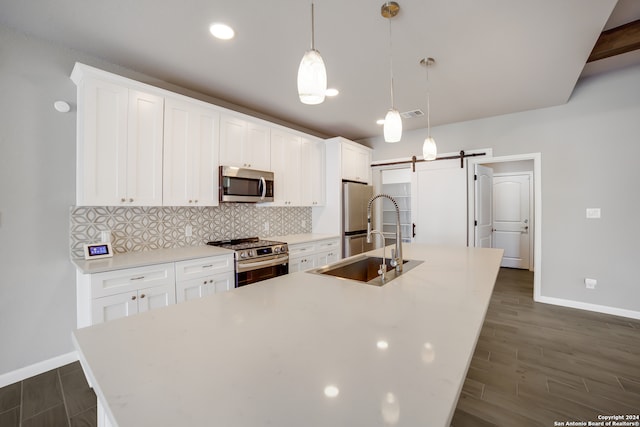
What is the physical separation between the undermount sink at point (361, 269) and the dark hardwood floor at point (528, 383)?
96 centimetres

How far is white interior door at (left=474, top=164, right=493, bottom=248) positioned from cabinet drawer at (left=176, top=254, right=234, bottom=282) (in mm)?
3608

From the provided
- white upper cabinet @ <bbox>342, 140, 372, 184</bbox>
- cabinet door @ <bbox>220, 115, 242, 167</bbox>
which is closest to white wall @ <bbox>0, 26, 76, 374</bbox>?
cabinet door @ <bbox>220, 115, 242, 167</bbox>

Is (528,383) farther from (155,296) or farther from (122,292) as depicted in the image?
(122,292)

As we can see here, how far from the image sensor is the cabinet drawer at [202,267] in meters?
2.32

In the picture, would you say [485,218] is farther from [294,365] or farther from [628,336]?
[294,365]

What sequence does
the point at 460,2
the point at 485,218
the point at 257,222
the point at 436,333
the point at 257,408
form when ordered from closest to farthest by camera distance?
1. the point at 257,408
2. the point at 436,333
3. the point at 460,2
4. the point at 257,222
5. the point at 485,218

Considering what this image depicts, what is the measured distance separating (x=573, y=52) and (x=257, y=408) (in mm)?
3407

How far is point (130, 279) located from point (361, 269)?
176 centimetres

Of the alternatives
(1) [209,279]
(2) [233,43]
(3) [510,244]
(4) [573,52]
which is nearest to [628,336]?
(4) [573,52]

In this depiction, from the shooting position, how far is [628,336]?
8.89 ft

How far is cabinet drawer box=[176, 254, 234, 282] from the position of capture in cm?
232

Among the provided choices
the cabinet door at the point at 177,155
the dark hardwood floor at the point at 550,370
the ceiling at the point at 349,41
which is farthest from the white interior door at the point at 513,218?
the cabinet door at the point at 177,155

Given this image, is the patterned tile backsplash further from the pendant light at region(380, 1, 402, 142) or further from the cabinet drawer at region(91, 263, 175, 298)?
the pendant light at region(380, 1, 402, 142)

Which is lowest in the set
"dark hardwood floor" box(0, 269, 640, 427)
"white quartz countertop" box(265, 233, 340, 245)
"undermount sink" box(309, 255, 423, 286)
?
"dark hardwood floor" box(0, 269, 640, 427)
